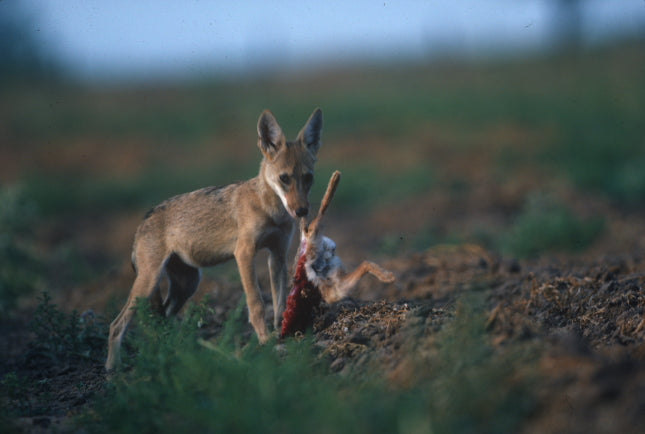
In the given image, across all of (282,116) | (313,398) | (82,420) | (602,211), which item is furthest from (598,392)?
(282,116)

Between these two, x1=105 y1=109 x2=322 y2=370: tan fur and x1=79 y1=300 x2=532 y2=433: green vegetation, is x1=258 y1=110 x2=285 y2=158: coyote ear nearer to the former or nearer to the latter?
x1=105 y1=109 x2=322 y2=370: tan fur

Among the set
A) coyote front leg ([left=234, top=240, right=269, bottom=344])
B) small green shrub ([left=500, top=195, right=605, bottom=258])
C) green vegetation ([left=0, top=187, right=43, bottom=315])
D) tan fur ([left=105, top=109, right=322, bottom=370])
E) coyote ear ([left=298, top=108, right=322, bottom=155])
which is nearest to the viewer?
coyote front leg ([left=234, top=240, right=269, bottom=344])

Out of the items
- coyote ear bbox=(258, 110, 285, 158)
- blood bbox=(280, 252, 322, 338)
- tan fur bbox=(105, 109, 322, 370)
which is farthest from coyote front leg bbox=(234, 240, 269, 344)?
coyote ear bbox=(258, 110, 285, 158)

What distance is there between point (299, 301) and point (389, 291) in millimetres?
2298

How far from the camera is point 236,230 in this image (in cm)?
585

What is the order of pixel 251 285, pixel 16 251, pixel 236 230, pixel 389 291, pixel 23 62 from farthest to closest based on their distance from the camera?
pixel 23 62
pixel 16 251
pixel 389 291
pixel 236 230
pixel 251 285

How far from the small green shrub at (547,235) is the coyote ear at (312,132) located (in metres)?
4.18

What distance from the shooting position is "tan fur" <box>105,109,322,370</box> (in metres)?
5.61

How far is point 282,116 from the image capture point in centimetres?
2584

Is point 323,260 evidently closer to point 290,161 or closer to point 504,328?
point 290,161

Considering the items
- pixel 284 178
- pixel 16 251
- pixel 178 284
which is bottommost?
pixel 16 251

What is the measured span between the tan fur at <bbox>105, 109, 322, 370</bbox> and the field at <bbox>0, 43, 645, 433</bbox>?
0.37 metres

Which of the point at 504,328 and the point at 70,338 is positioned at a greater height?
the point at 504,328

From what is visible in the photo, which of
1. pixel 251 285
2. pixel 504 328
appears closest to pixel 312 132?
pixel 251 285
